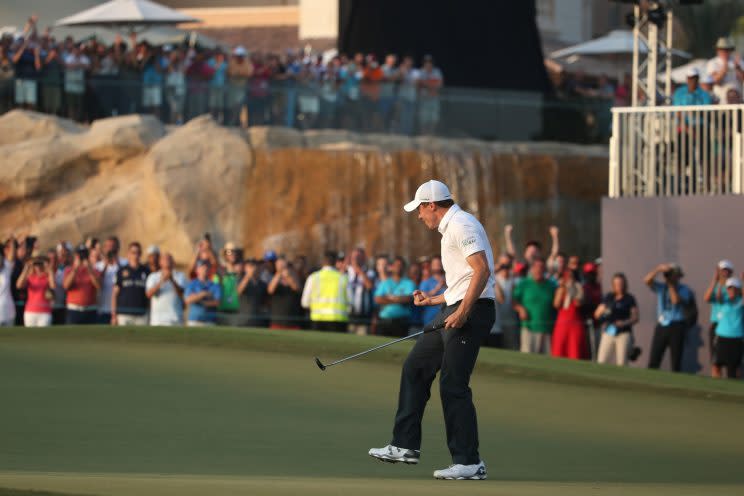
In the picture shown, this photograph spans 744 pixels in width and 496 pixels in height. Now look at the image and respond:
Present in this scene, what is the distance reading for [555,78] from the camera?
42.7m

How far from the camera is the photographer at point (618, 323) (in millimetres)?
19688

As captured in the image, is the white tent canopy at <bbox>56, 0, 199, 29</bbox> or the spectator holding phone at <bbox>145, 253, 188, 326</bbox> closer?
the spectator holding phone at <bbox>145, 253, 188, 326</bbox>

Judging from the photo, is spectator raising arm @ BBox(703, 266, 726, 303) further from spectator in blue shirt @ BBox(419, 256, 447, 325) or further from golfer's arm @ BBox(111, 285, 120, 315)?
golfer's arm @ BBox(111, 285, 120, 315)

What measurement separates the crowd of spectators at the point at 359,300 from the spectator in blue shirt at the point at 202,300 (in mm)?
13

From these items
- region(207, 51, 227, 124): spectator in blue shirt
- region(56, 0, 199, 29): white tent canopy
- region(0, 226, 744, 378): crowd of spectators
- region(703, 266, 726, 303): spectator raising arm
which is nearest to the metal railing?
region(0, 226, 744, 378): crowd of spectators

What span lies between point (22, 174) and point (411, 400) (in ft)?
72.0

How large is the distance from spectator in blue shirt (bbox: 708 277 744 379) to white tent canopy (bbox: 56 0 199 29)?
16414 millimetres

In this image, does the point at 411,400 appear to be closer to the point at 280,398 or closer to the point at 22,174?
the point at 280,398

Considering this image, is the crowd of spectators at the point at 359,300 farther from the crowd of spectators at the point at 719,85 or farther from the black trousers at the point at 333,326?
the crowd of spectators at the point at 719,85

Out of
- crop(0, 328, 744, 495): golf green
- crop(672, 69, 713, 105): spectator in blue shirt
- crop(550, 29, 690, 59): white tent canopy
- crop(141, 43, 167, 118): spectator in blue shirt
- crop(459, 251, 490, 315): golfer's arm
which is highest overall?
crop(550, 29, 690, 59): white tent canopy

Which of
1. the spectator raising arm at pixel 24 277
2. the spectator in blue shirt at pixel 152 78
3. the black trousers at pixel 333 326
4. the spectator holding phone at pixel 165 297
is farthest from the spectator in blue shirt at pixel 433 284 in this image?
the spectator in blue shirt at pixel 152 78

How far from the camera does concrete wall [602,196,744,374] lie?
2095 centimetres

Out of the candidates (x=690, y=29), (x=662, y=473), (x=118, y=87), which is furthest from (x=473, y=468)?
(x=690, y=29)

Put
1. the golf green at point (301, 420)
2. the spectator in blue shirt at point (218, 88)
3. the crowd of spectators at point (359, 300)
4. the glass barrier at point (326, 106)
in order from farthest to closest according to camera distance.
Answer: the spectator in blue shirt at point (218, 88) < the glass barrier at point (326, 106) < the crowd of spectators at point (359, 300) < the golf green at point (301, 420)
